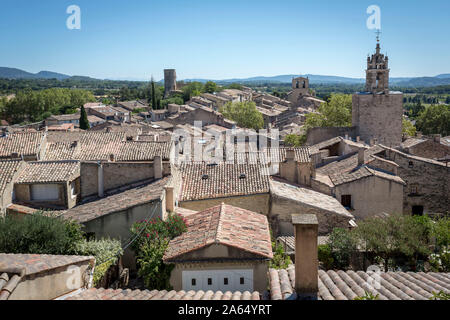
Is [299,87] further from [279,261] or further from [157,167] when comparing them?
[279,261]

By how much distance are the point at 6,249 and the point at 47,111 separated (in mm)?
91146

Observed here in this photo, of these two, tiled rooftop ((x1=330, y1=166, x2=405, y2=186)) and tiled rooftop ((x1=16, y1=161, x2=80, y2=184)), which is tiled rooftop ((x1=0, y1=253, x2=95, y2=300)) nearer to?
tiled rooftop ((x1=16, y1=161, x2=80, y2=184))

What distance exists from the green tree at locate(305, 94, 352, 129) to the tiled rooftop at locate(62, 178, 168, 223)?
1306 inches

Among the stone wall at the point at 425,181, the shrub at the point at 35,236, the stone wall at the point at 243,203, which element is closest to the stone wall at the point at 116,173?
the stone wall at the point at 243,203

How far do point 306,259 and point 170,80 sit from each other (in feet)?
459

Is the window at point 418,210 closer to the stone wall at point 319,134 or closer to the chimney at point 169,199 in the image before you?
the stone wall at point 319,134

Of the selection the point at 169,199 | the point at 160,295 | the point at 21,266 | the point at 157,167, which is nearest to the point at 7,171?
the point at 157,167

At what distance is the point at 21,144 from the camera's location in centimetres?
2484

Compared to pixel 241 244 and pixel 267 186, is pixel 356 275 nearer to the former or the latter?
pixel 241 244

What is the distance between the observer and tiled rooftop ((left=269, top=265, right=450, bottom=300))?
730cm

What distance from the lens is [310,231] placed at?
289 inches

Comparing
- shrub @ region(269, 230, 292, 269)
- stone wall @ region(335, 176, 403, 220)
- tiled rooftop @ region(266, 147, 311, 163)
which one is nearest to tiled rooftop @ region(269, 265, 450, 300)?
shrub @ region(269, 230, 292, 269)

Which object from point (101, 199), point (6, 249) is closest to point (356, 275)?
point (6, 249)
